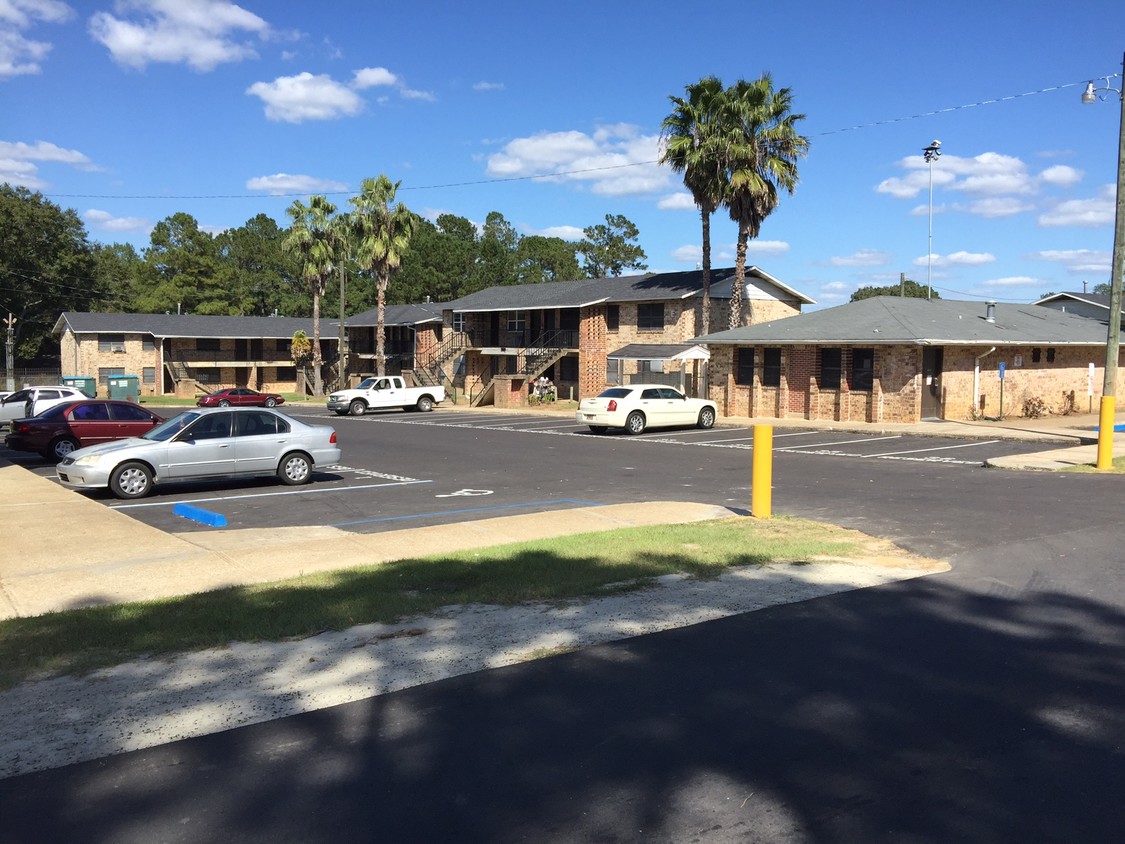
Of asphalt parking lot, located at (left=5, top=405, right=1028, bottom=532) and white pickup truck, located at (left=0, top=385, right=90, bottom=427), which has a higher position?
white pickup truck, located at (left=0, top=385, right=90, bottom=427)

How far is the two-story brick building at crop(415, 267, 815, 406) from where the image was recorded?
4259cm

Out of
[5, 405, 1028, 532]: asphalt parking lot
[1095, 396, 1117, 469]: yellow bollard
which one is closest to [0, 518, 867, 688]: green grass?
[5, 405, 1028, 532]: asphalt parking lot

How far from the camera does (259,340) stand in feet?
225

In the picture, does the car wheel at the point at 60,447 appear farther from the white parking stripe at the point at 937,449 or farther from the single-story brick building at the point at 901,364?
the single-story brick building at the point at 901,364

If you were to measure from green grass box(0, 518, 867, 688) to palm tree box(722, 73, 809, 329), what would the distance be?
2697 cm

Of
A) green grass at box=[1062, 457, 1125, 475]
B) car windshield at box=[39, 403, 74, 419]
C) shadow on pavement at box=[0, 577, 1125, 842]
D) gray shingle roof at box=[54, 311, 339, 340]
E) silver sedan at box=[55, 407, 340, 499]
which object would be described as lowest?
shadow on pavement at box=[0, 577, 1125, 842]

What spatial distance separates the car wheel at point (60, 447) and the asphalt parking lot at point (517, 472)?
0.39 m

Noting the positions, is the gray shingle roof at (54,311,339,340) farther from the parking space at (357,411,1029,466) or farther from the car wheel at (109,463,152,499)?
the car wheel at (109,463,152,499)

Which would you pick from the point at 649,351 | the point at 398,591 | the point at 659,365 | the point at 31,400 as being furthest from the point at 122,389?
the point at 398,591

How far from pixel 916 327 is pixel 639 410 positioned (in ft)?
30.7

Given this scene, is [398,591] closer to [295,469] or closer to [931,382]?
[295,469]

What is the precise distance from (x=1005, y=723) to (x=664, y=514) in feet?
25.4

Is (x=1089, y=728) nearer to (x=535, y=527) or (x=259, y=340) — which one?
(x=535, y=527)

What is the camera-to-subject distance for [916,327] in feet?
99.6
